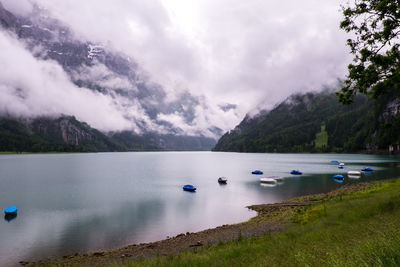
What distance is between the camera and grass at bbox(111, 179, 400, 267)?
23.8 feet

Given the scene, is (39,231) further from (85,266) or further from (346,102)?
(346,102)

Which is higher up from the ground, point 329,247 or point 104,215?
point 329,247

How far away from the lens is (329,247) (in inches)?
518

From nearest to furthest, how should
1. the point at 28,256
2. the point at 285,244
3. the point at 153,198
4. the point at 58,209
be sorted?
the point at 285,244, the point at 28,256, the point at 58,209, the point at 153,198

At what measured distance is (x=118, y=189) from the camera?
267 ft

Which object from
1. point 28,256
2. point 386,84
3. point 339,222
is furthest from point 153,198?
point 386,84

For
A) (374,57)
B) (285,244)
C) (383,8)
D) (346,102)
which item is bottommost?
(285,244)

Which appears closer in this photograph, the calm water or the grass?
the grass

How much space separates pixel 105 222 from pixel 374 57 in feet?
147

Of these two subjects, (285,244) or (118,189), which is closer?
(285,244)

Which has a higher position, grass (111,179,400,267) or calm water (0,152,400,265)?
grass (111,179,400,267)

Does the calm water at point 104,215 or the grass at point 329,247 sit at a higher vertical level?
the grass at point 329,247

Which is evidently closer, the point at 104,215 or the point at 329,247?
the point at 329,247

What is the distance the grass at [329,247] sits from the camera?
7.27 metres
